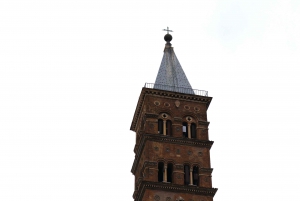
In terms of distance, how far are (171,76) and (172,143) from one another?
8757 millimetres

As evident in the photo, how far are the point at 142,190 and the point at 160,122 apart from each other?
769cm

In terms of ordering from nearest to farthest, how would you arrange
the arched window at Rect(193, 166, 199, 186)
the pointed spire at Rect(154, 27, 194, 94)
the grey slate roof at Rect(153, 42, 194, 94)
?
the arched window at Rect(193, 166, 199, 186) < the pointed spire at Rect(154, 27, 194, 94) < the grey slate roof at Rect(153, 42, 194, 94)

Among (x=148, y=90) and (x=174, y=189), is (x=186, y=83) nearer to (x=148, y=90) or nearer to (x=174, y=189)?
(x=148, y=90)

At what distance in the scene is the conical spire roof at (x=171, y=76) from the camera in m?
69.5

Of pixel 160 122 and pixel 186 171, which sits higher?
pixel 160 122

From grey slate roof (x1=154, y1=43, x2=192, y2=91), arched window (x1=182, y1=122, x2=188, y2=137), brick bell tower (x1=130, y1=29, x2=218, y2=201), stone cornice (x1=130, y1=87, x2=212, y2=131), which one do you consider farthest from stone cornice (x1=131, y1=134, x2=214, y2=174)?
grey slate roof (x1=154, y1=43, x2=192, y2=91)

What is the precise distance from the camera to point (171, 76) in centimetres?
7106

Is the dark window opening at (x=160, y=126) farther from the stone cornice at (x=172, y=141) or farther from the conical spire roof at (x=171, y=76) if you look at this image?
the conical spire roof at (x=171, y=76)

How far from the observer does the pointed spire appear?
69.5 meters

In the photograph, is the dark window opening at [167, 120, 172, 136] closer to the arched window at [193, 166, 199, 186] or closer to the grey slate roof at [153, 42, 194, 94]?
the grey slate roof at [153, 42, 194, 94]

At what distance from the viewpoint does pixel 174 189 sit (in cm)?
6209

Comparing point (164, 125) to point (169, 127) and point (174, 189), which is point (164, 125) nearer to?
point (169, 127)

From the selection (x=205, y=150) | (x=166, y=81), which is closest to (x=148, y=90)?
(x=166, y=81)

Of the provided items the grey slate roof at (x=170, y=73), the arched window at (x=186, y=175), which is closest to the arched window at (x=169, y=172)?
the arched window at (x=186, y=175)
